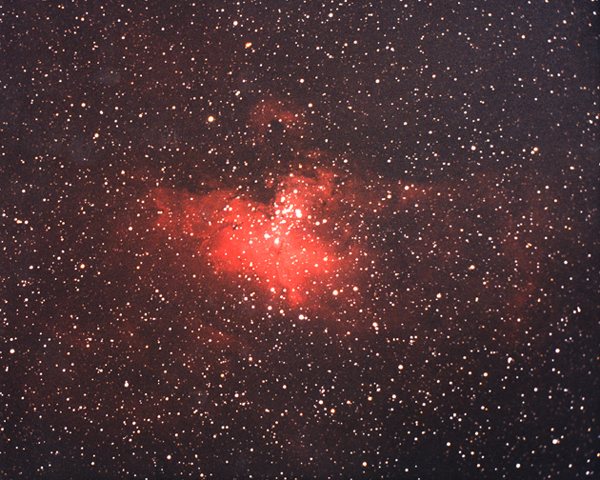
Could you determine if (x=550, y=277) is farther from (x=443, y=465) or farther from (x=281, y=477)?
(x=281, y=477)

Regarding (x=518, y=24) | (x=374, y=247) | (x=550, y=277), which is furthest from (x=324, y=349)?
(x=518, y=24)

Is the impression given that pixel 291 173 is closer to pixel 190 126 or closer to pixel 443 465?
pixel 190 126

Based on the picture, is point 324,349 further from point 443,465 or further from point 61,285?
point 61,285

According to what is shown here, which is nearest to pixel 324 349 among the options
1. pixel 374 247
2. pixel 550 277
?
pixel 374 247

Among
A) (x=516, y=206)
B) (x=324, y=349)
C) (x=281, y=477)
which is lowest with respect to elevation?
(x=281, y=477)

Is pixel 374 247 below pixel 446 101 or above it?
below

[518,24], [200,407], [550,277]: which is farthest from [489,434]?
[518,24]

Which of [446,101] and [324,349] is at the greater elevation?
[446,101]
